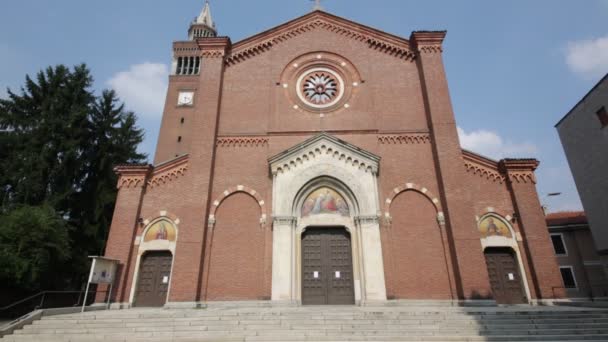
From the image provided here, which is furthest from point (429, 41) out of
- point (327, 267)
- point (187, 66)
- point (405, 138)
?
point (187, 66)

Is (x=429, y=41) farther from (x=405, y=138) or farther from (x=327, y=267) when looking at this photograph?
(x=327, y=267)

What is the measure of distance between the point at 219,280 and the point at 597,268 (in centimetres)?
2290

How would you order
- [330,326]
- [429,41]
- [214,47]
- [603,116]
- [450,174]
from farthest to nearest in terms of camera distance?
1. [603,116]
2. [214,47]
3. [429,41]
4. [450,174]
5. [330,326]

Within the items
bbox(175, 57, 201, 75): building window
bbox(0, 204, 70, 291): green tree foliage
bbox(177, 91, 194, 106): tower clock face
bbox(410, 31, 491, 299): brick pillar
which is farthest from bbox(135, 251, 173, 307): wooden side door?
bbox(175, 57, 201, 75): building window

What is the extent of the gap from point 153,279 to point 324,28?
1463 centimetres

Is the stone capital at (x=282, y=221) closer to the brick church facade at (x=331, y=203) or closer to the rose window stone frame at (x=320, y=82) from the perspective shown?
the brick church facade at (x=331, y=203)

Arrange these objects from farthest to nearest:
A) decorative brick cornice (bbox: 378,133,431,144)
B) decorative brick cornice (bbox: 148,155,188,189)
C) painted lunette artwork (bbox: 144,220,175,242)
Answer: decorative brick cornice (bbox: 378,133,431,144)
decorative brick cornice (bbox: 148,155,188,189)
painted lunette artwork (bbox: 144,220,175,242)

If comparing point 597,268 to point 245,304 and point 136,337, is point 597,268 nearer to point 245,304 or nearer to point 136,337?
point 245,304

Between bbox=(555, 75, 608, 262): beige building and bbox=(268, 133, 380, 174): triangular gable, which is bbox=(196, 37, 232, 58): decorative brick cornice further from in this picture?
bbox=(555, 75, 608, 262): beige building

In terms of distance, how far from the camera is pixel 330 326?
8562 mm

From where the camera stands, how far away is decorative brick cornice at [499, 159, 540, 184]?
544 inches

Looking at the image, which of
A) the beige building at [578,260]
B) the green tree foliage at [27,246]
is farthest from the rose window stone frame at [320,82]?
the beige building at [578,260]

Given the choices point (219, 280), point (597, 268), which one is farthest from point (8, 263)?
point (597, 268)

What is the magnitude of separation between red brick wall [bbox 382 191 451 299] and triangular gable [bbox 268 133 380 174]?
2050 millimetres
